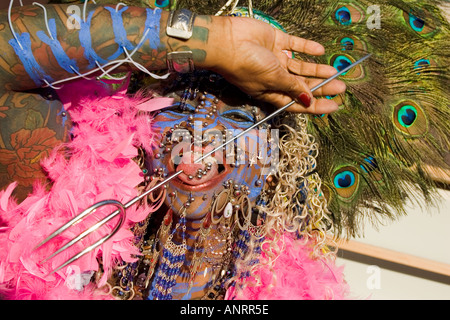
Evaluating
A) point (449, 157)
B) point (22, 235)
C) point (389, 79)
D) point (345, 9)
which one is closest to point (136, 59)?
point (22, 235)

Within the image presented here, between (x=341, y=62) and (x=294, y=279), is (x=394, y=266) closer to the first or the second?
(x=294, y=279)

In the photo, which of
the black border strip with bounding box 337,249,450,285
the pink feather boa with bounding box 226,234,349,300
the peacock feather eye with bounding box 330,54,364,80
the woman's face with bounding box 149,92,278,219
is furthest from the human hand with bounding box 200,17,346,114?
the black border strip with bounding box 337,249,450,285

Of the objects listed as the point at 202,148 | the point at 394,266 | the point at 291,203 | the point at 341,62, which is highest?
the point at 341,62

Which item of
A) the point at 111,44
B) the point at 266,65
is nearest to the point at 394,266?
the point at 266,65

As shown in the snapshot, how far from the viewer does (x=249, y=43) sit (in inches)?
50.8

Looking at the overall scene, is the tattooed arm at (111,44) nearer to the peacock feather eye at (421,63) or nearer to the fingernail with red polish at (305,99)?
the fingernail with red polish at (305,99)

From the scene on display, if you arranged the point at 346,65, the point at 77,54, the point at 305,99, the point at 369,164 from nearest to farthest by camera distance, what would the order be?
the point at 77,54 → the point at 305,99 → the point at 346,65 → the point at 369,164

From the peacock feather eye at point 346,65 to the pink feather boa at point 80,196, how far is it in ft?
2.43

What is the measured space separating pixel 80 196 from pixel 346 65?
1.19 meters

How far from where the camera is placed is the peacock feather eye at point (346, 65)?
1.78 m

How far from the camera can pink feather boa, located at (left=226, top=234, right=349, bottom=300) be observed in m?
1.78

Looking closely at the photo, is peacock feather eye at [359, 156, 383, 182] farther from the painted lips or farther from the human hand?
the painted lips

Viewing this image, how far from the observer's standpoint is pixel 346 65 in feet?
5.84
